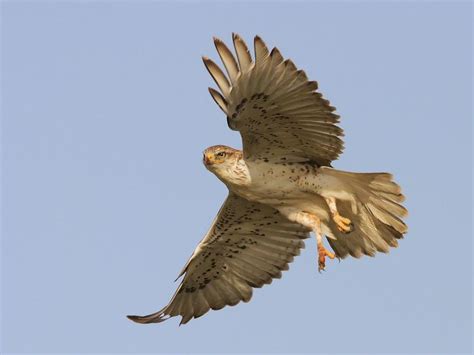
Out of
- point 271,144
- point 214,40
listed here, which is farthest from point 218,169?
point 214,40

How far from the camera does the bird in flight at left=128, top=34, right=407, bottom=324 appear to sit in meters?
11.9

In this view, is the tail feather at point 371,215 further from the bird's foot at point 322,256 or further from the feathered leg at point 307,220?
the bird's foot at point 322,256

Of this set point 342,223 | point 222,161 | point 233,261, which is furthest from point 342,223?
point 233,261

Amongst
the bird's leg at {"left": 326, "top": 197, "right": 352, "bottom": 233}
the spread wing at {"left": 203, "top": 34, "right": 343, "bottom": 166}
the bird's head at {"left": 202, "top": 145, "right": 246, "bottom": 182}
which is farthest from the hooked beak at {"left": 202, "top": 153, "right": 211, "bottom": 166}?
the bird's leg at {"left": 326, "top": 197, "right": 352, "bottom": 233}

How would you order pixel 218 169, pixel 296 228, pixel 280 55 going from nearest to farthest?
1. pixel 280 55
2. pixel 218 169
3. pixel 296 228

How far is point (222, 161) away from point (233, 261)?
2056 millimetres

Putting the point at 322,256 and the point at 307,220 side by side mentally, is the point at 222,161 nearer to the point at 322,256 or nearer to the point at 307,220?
the point at 307,220

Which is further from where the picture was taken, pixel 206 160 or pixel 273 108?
pixel 206 160

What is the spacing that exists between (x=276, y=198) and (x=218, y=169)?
847 mm

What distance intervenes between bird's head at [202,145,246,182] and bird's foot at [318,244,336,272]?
4.56 feet

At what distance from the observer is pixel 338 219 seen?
42.4 feet

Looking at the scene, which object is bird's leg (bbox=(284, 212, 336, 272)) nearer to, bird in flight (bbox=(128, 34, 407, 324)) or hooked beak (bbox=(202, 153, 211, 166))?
bird in flight (bbox=(128, 34, 407, 324))

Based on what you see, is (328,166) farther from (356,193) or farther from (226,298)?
(226,298)

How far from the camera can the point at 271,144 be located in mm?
12703
